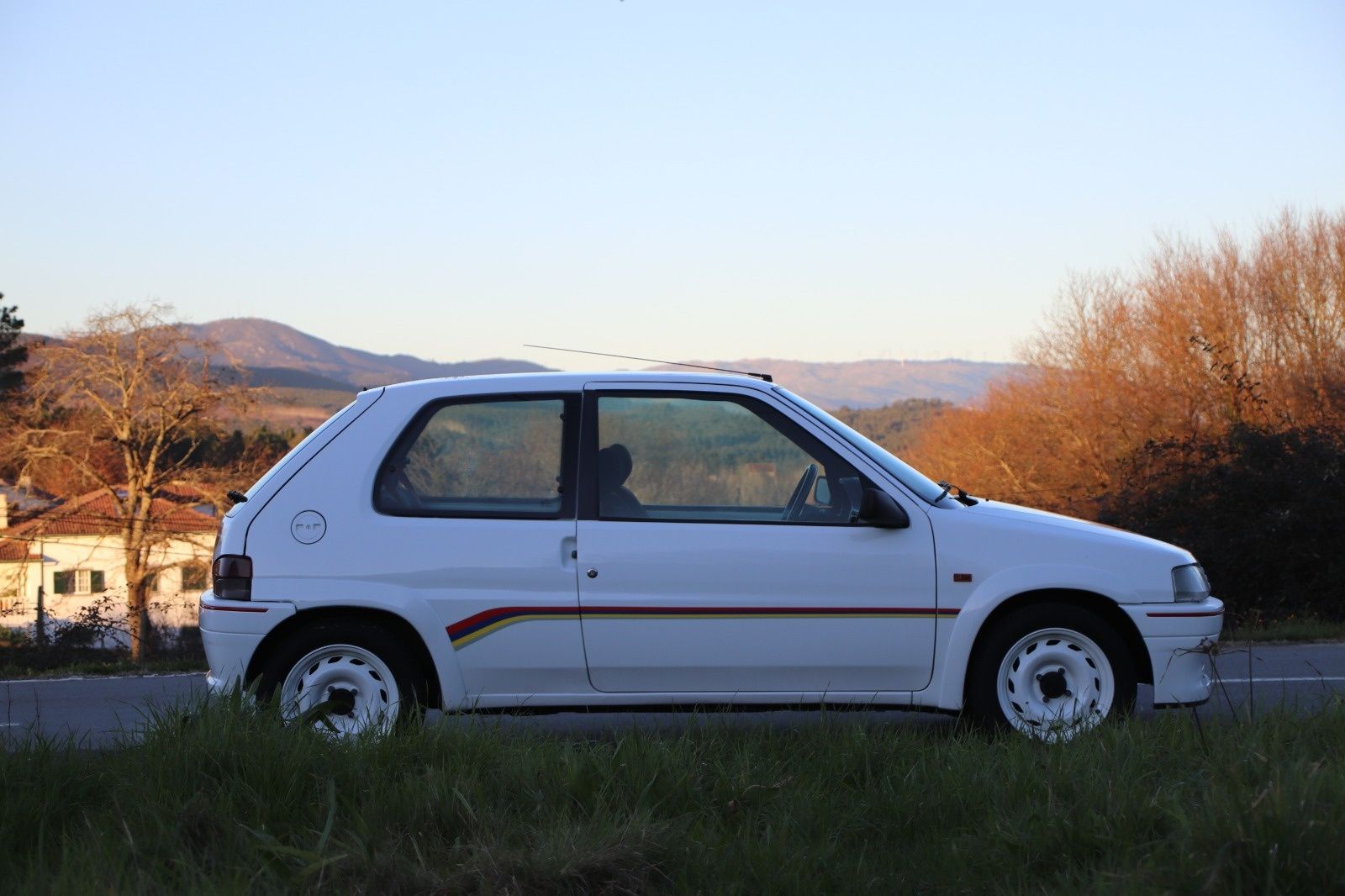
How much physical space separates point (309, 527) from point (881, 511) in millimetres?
2494

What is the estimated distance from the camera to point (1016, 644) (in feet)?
18.3

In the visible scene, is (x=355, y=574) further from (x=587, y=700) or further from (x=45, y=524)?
(x=45, y=524)

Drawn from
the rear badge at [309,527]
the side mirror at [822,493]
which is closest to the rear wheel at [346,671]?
the rear badge at [309,527]

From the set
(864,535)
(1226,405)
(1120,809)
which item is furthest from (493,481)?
(1226,405)

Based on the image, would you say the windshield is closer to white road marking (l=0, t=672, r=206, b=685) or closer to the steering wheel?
the steering wheel

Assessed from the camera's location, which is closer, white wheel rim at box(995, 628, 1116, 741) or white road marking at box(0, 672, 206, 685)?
white wheel rim at box(995, 628, 1116, 741)

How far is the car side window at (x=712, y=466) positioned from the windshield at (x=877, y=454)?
13 cm

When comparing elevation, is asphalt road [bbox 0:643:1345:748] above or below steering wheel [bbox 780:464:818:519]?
below

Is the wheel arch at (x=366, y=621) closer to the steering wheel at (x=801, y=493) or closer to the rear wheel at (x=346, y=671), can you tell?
Answer: the rear wheel at (x=346, y=671)

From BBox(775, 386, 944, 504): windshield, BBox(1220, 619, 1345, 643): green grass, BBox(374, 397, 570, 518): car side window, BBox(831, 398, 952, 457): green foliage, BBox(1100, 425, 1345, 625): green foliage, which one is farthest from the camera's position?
BBox(831, 398, 952, 457): green foliage

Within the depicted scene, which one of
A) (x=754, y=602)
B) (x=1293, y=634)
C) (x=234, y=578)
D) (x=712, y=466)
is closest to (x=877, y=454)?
(x=712, y=466)

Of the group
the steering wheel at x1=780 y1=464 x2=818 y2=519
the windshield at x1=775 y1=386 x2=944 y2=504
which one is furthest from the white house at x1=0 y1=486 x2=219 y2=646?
the steering wheel at x1=780 y1=464 x2=818 y2=519

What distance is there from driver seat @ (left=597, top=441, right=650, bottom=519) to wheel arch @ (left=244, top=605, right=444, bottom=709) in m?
0.98

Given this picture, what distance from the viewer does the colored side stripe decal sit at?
18.1 feet
